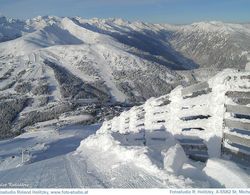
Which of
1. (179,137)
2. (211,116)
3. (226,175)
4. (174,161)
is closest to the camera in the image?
(226,175)

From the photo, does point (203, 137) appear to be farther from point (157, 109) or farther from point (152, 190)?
point (157, 109)

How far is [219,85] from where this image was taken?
31.2 feet

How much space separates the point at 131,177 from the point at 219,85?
9.30 ft

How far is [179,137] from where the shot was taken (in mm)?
11953

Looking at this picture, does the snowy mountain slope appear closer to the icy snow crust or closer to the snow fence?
the icy snow crust

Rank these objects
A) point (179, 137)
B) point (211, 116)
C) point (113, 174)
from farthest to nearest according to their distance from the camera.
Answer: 1. point (179, 137)
2. point (211, 116)
3. point (113, 174)

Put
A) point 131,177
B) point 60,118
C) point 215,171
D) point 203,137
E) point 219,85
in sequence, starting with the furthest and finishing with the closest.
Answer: point 60,118
point 203,137
point 219,85
point 131,177
point 215,171

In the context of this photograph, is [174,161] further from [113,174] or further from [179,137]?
[179,137]

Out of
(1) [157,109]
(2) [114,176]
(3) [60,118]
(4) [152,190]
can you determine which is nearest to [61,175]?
(2) [114,176]

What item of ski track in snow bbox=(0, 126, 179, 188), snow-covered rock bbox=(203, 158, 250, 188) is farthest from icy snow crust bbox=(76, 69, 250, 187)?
ski track in snow bbox=(0, 126, 179, 188)

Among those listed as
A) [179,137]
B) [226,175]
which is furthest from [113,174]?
[179,137]

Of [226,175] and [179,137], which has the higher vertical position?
[226,175]

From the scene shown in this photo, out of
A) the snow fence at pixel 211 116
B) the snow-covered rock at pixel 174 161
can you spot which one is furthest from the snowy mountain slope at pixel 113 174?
the snow fence at pixel 211 116

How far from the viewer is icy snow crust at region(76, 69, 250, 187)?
755 cm
